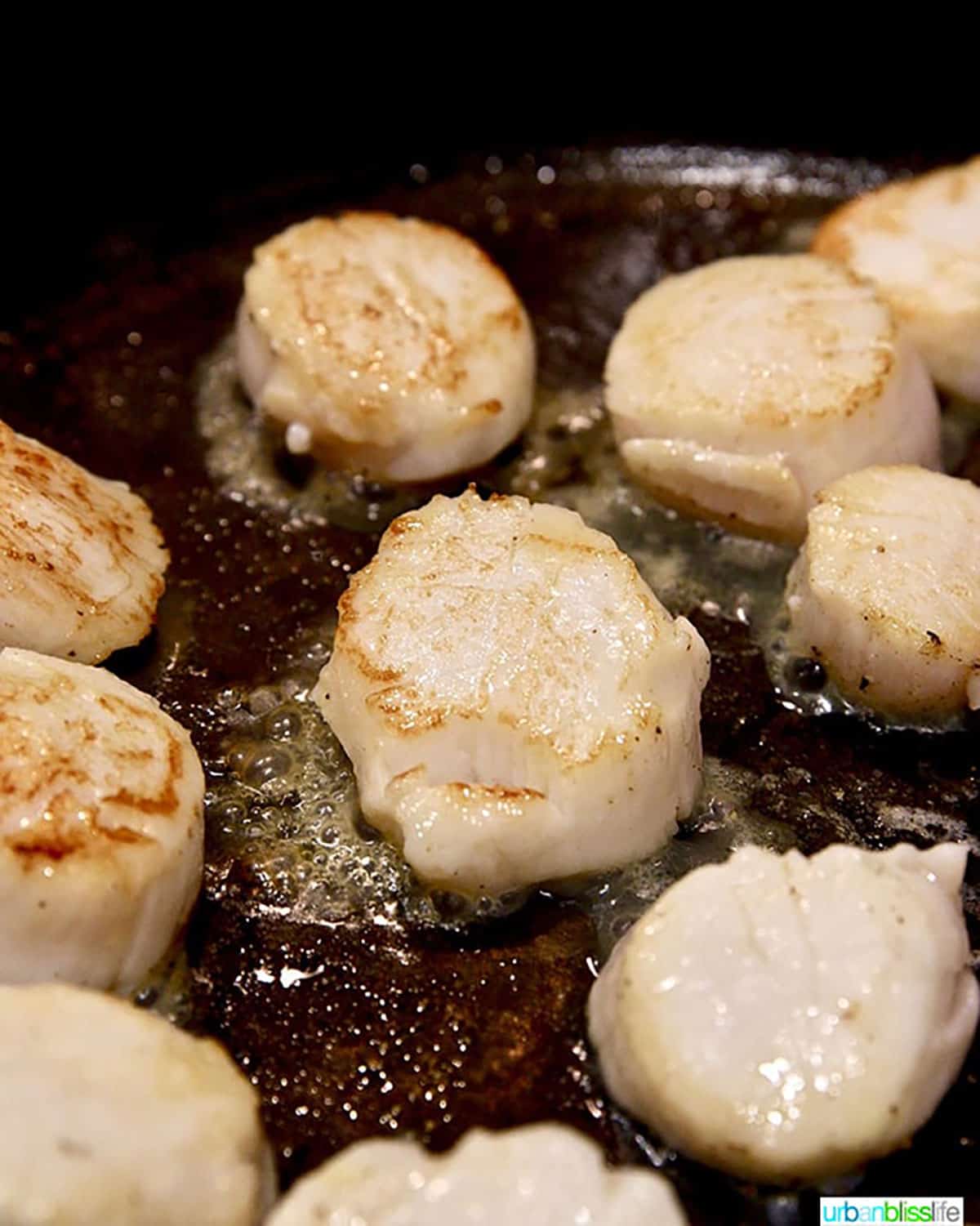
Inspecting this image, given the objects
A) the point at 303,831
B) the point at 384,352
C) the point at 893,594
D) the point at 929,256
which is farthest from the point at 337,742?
the point at 929,256

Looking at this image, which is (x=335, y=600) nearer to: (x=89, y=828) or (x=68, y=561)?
(x=68, y=561)

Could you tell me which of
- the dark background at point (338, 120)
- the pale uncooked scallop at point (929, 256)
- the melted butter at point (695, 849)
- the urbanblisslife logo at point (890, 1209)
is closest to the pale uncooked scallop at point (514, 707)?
the melted butter at point (695, 849)

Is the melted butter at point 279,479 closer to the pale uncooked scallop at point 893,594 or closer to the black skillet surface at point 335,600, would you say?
the black skillet surface at point 335,600

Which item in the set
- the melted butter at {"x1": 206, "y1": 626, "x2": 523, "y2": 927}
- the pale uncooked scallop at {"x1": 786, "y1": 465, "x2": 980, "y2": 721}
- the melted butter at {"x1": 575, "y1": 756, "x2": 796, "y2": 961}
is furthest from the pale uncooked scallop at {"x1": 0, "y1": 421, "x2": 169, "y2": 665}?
the pale uncooked scallop at {"x1": 786, "y1": 465, "x2": 980, "y2": 721}

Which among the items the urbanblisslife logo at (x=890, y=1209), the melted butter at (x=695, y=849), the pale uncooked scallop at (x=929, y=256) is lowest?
the urbanblisslife logo at (x=890, y=1209)

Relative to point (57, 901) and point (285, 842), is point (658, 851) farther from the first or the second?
point (57, 901)

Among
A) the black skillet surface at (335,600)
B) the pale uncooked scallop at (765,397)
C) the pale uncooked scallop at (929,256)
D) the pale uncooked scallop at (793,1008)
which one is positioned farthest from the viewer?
the pale uncooked scallop at (929,256)

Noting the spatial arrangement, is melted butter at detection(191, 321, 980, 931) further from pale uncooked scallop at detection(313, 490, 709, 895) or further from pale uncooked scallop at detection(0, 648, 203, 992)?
pale uncooked scallop at detection(0, 648, 203, 992)
